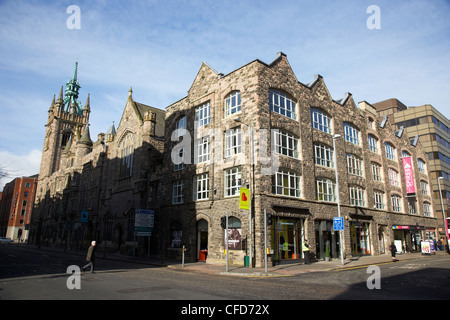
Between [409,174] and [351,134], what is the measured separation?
46.0ft

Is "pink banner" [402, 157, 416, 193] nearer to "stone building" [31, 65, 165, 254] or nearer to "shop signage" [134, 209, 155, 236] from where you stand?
"stone building" [31, 65, 165, 254]

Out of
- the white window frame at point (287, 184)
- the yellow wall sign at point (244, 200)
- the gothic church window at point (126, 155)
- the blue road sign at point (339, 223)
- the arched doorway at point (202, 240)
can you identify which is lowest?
the arched doorway at point (202, 240)

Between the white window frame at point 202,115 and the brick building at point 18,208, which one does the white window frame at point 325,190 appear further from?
the brick building at point 18,208

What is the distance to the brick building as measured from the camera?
304 ft

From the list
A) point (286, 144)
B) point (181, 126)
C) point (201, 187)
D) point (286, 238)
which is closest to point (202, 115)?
point (181, 126)

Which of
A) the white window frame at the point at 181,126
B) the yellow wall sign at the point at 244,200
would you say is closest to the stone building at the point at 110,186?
the white window frame at the point at 181,126

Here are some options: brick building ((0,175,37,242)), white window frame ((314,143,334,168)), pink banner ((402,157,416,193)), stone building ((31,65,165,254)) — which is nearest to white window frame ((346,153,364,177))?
white window frame ((314,143,334,168))

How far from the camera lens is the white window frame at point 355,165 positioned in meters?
32.2

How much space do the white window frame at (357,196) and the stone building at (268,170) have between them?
110 millimetres

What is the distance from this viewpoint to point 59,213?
58.5 meters

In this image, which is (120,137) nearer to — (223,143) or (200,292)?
(223,143)

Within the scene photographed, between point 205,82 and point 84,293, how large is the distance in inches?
908

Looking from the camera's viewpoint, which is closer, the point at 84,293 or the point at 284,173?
the point at 84,293
